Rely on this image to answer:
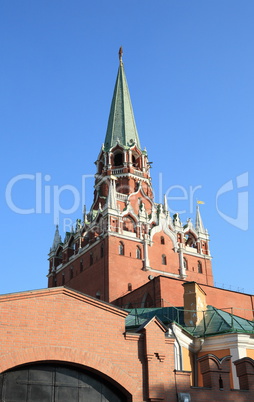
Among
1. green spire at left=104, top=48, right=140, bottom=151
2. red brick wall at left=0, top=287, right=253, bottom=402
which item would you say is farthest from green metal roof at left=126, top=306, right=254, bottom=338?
green spire at left=104, top=48, right=140, bottom=151

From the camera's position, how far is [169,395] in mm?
16219

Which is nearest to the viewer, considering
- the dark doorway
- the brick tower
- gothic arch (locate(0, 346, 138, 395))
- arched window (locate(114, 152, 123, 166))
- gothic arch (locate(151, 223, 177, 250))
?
gothic arch (locate(0, 346, 138, 395))

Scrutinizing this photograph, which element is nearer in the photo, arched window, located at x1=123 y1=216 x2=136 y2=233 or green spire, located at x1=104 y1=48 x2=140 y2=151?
arched window, located at x1=123 y1=216 x2=136 y2=233

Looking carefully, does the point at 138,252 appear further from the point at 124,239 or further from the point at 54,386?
the point at 54,386

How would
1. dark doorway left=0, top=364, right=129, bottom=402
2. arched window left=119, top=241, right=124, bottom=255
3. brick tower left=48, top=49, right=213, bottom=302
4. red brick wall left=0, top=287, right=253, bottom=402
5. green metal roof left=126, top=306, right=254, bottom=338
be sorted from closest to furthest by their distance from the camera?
dark doorway left=0, top=364, right=129, bottom=402, red brick wall left=0, top=287, right=253, bottom=402, green metal roof left=126, top=306, right=254, bottom=338, brick tower left=48, top=49, right=213, bottom=302, arched window left=119, top=241, right=124, bottom=255

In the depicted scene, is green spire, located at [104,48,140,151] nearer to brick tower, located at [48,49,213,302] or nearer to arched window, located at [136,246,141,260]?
brick tower, located at [48,49,213,302]

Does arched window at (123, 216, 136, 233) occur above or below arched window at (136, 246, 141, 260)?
above

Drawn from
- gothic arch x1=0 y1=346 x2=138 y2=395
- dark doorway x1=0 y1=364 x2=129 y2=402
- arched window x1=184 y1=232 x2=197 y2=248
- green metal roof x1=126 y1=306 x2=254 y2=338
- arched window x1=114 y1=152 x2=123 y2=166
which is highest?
arched window x1=114 y1=152 x2=123 y2=166

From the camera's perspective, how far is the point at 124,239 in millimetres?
50812

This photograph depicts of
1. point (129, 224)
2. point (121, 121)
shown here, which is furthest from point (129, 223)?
point (121, 121)

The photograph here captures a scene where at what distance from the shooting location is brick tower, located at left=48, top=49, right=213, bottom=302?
162 ft

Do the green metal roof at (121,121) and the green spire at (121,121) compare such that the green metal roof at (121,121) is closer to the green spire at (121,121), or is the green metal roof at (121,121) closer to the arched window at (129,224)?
the green spire at (121,121)

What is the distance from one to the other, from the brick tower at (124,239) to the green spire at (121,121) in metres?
0.14

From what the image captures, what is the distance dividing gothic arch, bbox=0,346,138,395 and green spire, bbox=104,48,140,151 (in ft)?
158
